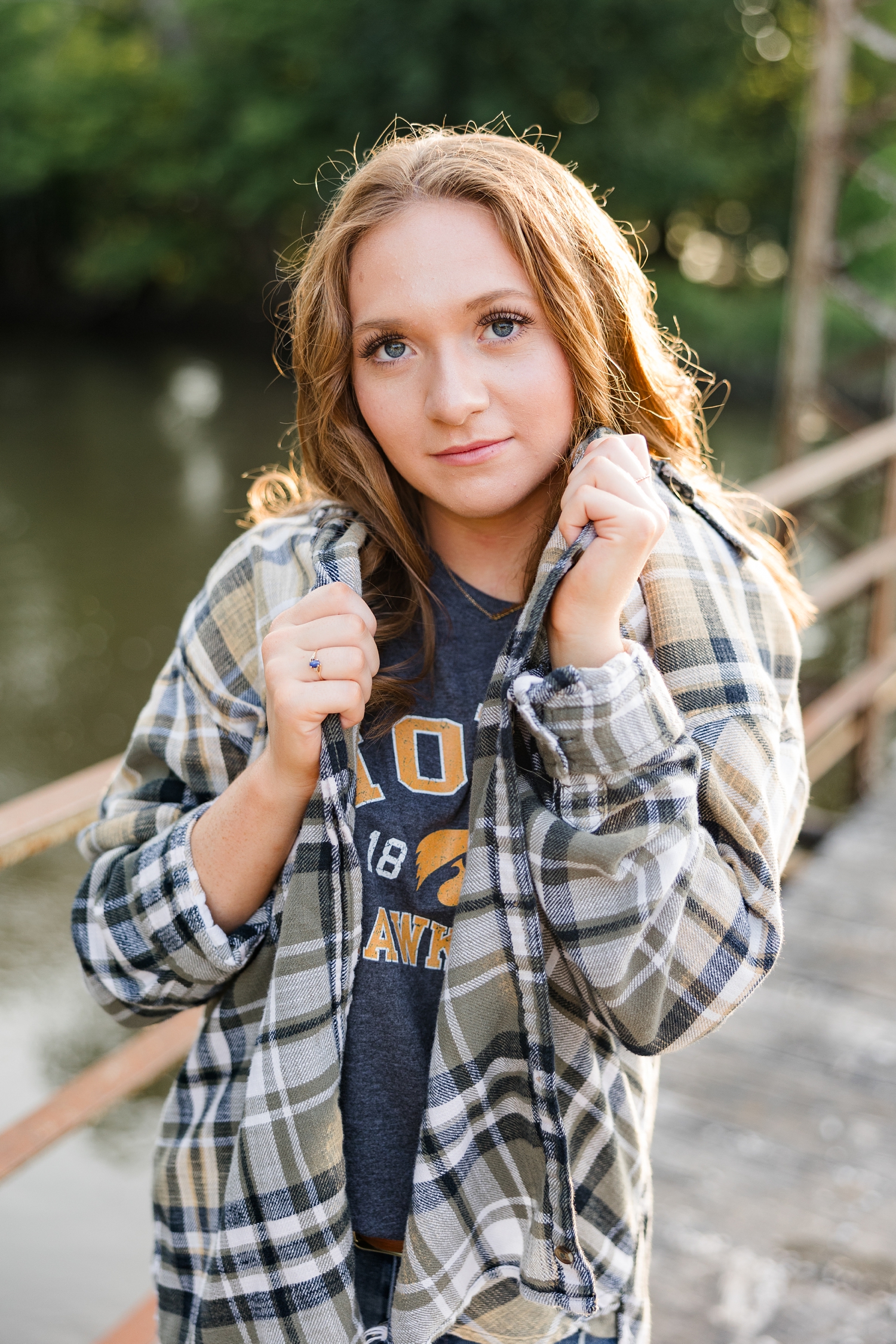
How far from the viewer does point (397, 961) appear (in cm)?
95

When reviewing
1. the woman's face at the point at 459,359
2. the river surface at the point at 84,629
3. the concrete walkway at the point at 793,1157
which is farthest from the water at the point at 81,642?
the concrete walkway at the point at 793,1157

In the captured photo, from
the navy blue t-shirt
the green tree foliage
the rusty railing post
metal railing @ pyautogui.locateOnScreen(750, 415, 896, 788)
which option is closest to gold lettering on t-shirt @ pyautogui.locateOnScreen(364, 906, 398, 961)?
the navy blue t-shirt

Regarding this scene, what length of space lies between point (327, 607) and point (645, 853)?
31 cm

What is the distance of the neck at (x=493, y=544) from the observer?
3.36 ft

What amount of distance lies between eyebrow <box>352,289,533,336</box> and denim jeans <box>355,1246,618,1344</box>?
0.76 metres

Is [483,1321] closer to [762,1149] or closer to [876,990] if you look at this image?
[762,1149]

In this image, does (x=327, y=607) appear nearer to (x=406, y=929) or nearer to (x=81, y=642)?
(x=406, y=929)

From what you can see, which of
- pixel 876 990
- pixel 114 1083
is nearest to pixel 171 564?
pixel 876 990

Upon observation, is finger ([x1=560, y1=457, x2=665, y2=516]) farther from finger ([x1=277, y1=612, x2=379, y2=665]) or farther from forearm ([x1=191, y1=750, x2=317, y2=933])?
forearm ([x1=191, y1=750, x2=317, y2=933])

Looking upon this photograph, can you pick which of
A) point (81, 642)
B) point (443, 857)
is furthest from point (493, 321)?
point (81, 642)

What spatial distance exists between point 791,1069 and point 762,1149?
0.81ft

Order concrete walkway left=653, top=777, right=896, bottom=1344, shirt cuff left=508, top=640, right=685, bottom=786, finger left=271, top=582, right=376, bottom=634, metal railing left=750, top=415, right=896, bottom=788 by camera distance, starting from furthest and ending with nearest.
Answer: metal railing left=750, top=415, right=896, bottom=788
concrete walkway left=653, top=777, right=896, bottom=1344
finger left=271, top=582, right=376, bottom=634
shirt cuff left=508, top=640, right=685, bottom=786

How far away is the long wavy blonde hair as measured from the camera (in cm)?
92

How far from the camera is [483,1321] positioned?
3.12 ft
